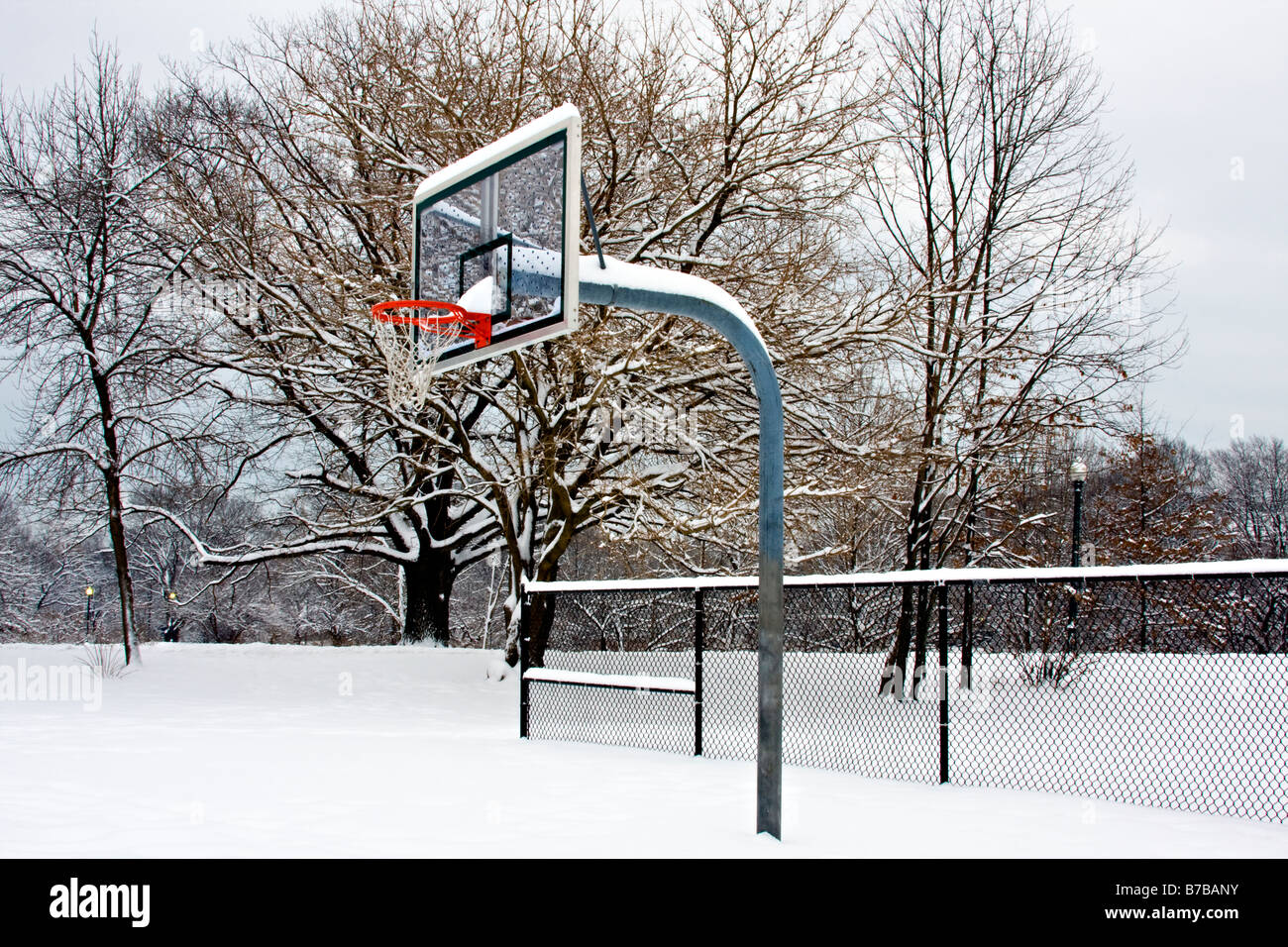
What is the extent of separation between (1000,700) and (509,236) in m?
8.04

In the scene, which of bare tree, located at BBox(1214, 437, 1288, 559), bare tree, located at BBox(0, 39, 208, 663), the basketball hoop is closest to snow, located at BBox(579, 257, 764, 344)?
the basketball hoop

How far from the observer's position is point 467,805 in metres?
6.09

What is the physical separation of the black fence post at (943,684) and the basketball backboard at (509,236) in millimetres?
3326

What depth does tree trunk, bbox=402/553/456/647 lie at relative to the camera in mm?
19453

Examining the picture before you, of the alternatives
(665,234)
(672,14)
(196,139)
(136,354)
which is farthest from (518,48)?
(136,354)

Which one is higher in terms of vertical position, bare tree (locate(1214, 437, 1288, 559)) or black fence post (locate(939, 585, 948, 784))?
bare tree (locate(1214, 437, 1288, 559))

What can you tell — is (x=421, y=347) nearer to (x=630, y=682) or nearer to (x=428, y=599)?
(x=630, y=682)

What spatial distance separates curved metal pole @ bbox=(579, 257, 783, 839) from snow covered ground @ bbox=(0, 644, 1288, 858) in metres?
0.51

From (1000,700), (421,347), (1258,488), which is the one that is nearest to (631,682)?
(421,347)

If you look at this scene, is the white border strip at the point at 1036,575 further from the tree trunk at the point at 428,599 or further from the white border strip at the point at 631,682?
the tree trunk at the point at 428,599

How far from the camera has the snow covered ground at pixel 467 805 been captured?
5.03 m

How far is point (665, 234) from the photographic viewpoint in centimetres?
1355

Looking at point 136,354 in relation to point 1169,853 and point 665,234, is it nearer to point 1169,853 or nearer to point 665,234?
point 665,234

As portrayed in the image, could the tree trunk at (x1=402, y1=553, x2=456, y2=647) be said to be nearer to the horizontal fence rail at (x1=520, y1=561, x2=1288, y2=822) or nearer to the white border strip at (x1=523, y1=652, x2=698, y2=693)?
the horizontal fence rail at (x1=520, y1=561, x2=1288, y2=822)
